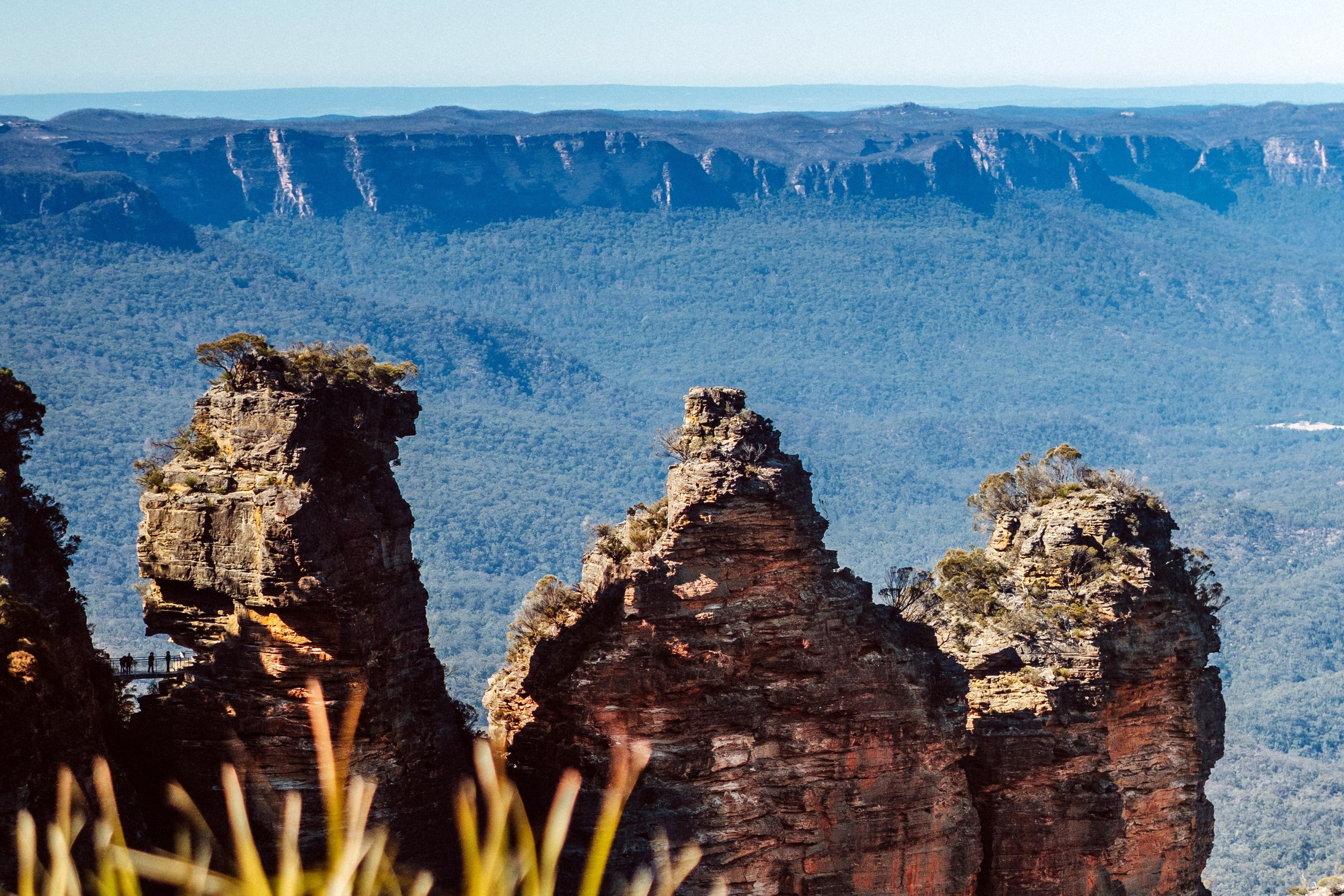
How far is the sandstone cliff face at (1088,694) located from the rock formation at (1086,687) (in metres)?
0.03

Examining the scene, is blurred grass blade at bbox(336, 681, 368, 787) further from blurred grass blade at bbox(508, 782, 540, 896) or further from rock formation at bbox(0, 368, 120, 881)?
rock formation at bbox(0, 368, 120, 881)

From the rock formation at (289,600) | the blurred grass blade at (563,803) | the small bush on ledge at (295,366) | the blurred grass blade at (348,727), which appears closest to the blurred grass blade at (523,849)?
the blurred grass blade at (563,803)

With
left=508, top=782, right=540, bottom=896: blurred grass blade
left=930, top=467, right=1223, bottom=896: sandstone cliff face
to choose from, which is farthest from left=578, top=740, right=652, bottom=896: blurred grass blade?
left=930, top=467, right=1223, bottom=896: sandstone cliff face

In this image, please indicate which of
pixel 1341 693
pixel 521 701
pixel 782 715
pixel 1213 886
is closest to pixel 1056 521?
pixel 782 715

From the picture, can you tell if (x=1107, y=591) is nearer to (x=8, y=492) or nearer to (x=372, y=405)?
(x=372, y=405)

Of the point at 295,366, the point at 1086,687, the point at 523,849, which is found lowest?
the point at 1086,687

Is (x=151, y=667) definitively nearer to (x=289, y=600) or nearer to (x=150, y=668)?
(x=150, y=668)

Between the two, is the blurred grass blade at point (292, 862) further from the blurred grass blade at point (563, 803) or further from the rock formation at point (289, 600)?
the rock formation at point (289, 600)

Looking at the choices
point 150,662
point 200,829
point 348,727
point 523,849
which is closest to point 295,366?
point 348,727

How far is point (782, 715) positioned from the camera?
33.0 m

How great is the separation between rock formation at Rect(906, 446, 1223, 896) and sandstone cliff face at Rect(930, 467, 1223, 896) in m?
0.03

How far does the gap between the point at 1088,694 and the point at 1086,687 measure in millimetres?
134

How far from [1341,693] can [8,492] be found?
16642 cm

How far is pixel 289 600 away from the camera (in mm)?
29828
